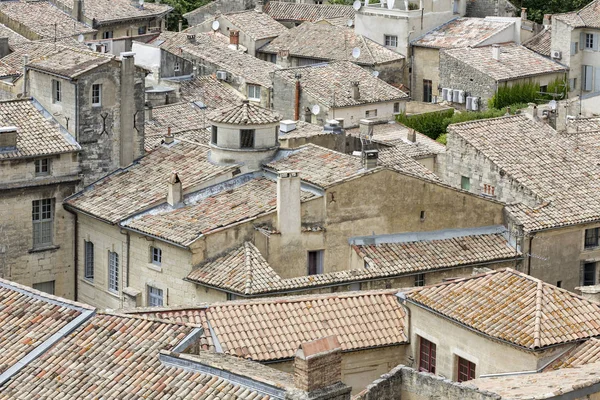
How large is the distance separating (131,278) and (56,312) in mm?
16286

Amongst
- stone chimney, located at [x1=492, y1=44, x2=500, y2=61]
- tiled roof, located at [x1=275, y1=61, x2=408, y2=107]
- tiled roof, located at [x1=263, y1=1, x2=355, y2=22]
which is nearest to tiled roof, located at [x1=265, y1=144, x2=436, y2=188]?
tiled roof, located at [x1=275, y1=61, x2=408, y2=107]

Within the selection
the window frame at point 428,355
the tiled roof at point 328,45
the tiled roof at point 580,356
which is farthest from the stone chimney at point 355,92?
the tiled roof at point 580,356

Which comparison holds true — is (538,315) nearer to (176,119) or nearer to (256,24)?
(176,119)

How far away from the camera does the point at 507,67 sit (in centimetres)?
9956

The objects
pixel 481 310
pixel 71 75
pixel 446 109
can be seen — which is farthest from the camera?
pixel 446 109

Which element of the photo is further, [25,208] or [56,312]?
[25,208]

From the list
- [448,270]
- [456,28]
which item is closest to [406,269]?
[448,270]

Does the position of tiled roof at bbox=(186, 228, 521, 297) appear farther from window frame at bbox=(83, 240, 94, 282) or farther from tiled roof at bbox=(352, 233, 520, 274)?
window frame at bbox=(83, 240, 94, 282)

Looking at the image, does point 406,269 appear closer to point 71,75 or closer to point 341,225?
point 341,225

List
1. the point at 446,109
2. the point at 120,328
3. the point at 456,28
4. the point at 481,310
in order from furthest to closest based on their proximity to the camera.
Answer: the point at 456,28
the point at 446,109
the point at 481,310
the point at 120,328

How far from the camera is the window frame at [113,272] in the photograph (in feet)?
204

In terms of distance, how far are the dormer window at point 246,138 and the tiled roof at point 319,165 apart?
1.00 metres

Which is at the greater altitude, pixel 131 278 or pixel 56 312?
pixel 56 312

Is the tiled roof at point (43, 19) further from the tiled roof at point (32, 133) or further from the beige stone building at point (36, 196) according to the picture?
the beige stone building at point (36, 196)
